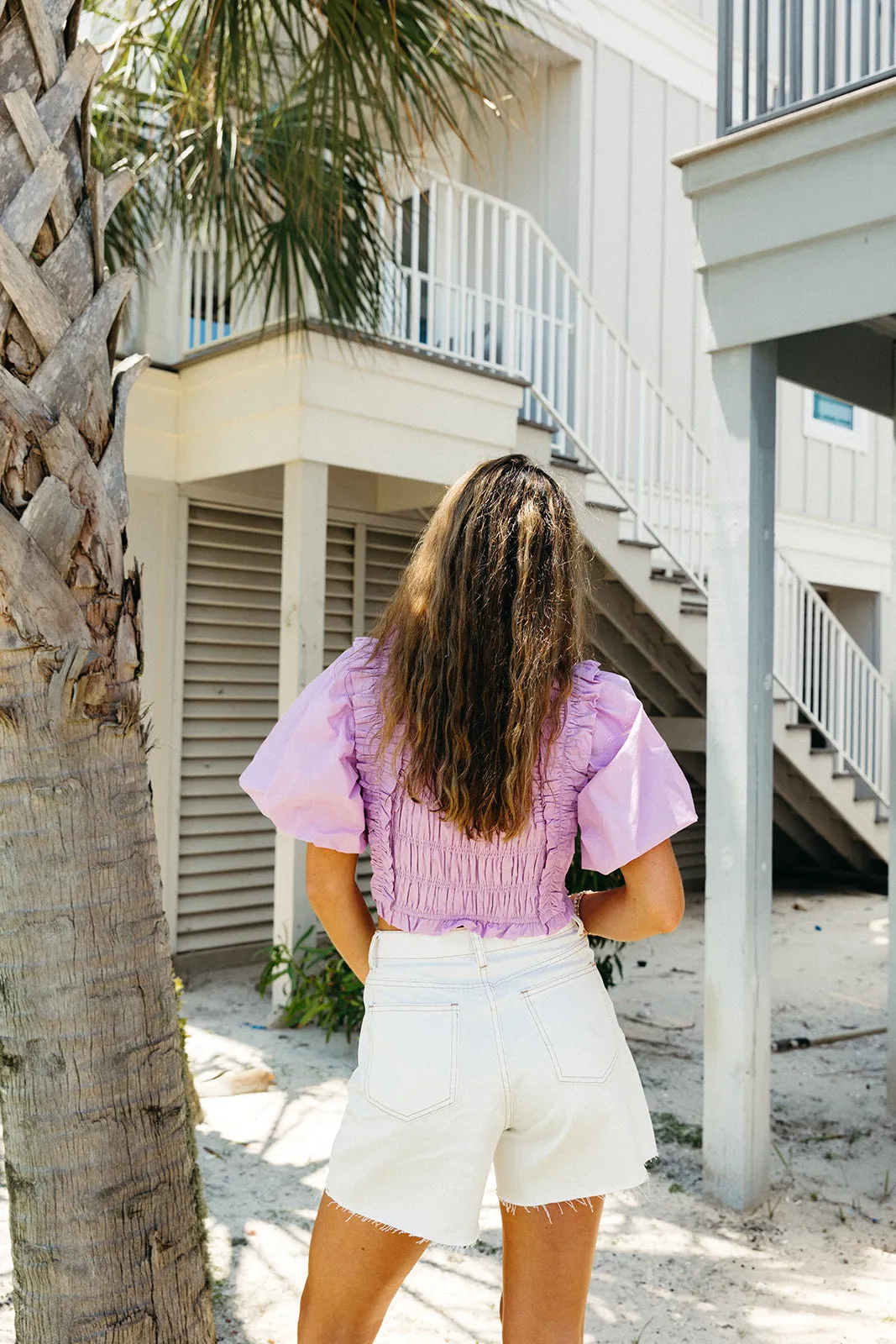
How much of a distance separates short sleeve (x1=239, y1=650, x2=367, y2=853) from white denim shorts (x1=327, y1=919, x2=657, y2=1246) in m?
0.21

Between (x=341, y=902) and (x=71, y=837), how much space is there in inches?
17.9

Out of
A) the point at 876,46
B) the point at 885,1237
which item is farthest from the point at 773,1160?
the point at 876,46

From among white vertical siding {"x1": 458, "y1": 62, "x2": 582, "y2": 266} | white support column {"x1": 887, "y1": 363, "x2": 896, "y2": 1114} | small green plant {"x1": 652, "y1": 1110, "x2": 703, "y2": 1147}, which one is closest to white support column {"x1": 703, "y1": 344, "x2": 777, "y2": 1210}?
small green plant {"x1": 652, "y1": 1110, "x2": 703, "y2": 1147}

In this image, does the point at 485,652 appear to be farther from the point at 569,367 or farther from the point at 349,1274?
the point at 569,367

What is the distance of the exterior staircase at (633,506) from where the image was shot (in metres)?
6.84

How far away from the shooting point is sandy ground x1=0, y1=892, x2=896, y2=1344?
310cm

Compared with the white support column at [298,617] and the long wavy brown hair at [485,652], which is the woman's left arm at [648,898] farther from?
the white support column at [298,617]

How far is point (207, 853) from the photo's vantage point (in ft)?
22.9

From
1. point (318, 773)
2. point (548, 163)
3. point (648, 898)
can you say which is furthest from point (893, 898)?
point (548, 163)

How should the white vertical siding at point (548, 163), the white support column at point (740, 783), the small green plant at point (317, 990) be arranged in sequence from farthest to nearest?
the white vertical siding at point (548, 163) < the small green plant at point (317, 990) < the white support column at point (740, 783)

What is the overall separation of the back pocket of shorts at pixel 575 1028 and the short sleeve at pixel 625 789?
192 mm

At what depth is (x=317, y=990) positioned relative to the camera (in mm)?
5766

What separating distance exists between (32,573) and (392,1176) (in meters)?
1.10

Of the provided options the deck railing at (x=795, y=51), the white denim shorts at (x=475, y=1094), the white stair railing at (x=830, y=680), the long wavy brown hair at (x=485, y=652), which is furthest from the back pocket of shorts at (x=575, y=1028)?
the white stair railing at (x=830, y=680)
